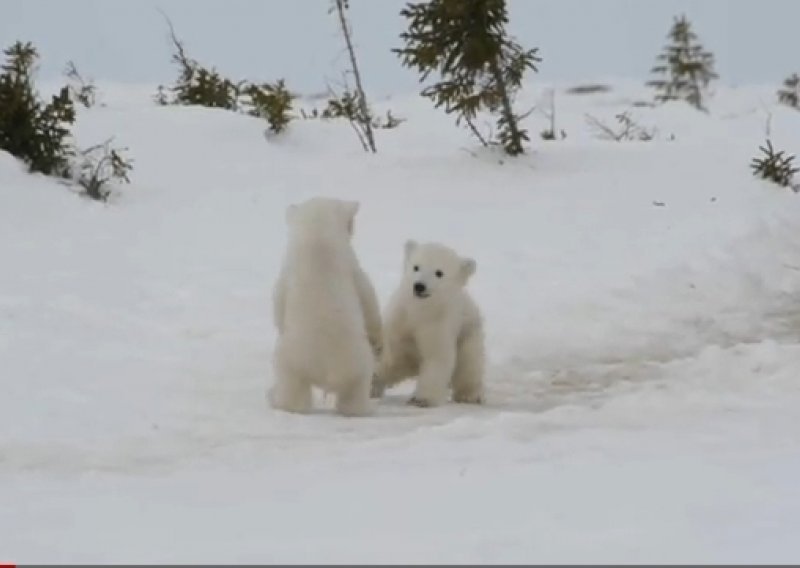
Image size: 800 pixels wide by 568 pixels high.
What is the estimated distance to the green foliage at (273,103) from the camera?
12.4m

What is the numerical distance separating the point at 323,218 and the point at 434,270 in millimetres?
632

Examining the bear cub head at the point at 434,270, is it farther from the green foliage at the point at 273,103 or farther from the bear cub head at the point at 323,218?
the green foliage at the point at 273,103

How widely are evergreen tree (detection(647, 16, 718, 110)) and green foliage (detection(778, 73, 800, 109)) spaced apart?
7.84ft

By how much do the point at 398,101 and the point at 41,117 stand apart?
9898 millimetres

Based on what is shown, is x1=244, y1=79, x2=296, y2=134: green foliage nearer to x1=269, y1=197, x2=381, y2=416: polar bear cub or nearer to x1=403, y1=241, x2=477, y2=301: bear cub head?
x1=403, y1=241, x2=477, y2=301: bear cub head

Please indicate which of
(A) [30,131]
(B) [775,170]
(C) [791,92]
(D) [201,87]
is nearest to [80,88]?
(D) [201,87]

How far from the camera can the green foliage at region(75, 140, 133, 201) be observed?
10.1 meters

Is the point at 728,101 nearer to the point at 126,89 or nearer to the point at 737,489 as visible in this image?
the point at 126,89

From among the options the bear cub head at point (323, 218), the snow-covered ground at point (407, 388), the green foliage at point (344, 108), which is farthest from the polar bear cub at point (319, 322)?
the green foliage at point (344, 108)

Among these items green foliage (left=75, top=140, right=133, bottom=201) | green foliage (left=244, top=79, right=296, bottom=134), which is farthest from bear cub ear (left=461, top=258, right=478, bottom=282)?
green foliage (left=244, top=79, right=296, bottom=134)

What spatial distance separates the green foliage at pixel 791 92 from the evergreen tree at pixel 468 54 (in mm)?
10030

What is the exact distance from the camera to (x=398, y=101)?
64.6 ft

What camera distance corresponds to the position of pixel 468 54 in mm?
11438

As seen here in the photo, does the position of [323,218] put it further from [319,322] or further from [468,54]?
[468,54]
